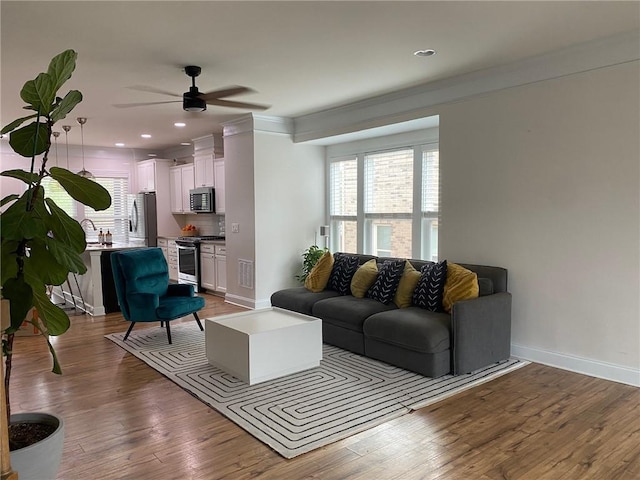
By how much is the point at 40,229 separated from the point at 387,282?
3.44 m

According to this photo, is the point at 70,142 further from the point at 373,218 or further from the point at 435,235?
the point at 435,235

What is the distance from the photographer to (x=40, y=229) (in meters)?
1.65

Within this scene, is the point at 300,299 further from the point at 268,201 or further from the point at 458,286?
the point at 268,201

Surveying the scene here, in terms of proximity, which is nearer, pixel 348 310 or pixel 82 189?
pixel 82 189

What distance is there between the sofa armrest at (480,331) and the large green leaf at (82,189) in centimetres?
282

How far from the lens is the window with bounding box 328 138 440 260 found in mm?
5734

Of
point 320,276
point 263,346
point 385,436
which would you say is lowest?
point 385,436

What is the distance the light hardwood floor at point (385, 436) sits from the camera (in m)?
2.49

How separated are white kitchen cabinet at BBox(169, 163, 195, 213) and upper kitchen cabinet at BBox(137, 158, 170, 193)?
131 mm

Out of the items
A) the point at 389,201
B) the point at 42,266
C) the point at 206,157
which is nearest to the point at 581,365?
the point at 389,201

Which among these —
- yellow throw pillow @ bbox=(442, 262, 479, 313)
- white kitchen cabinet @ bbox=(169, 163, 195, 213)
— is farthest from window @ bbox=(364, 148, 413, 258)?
white kitchen cabinet @ bbox=(169, 163, 195, 213)

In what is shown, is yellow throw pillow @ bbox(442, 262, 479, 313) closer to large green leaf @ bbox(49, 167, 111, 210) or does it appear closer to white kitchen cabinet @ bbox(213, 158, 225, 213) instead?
large green leaf @ bbox(49, 167, 111, 210)

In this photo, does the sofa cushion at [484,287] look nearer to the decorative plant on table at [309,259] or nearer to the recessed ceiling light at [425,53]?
the recessed ceiling light at [425,53]

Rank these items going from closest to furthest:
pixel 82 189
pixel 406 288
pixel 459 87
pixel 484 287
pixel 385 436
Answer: pixel 82 189 < pixel 385 436 < pixel 484 287 < pixel 406 288 < pixel 459 87
